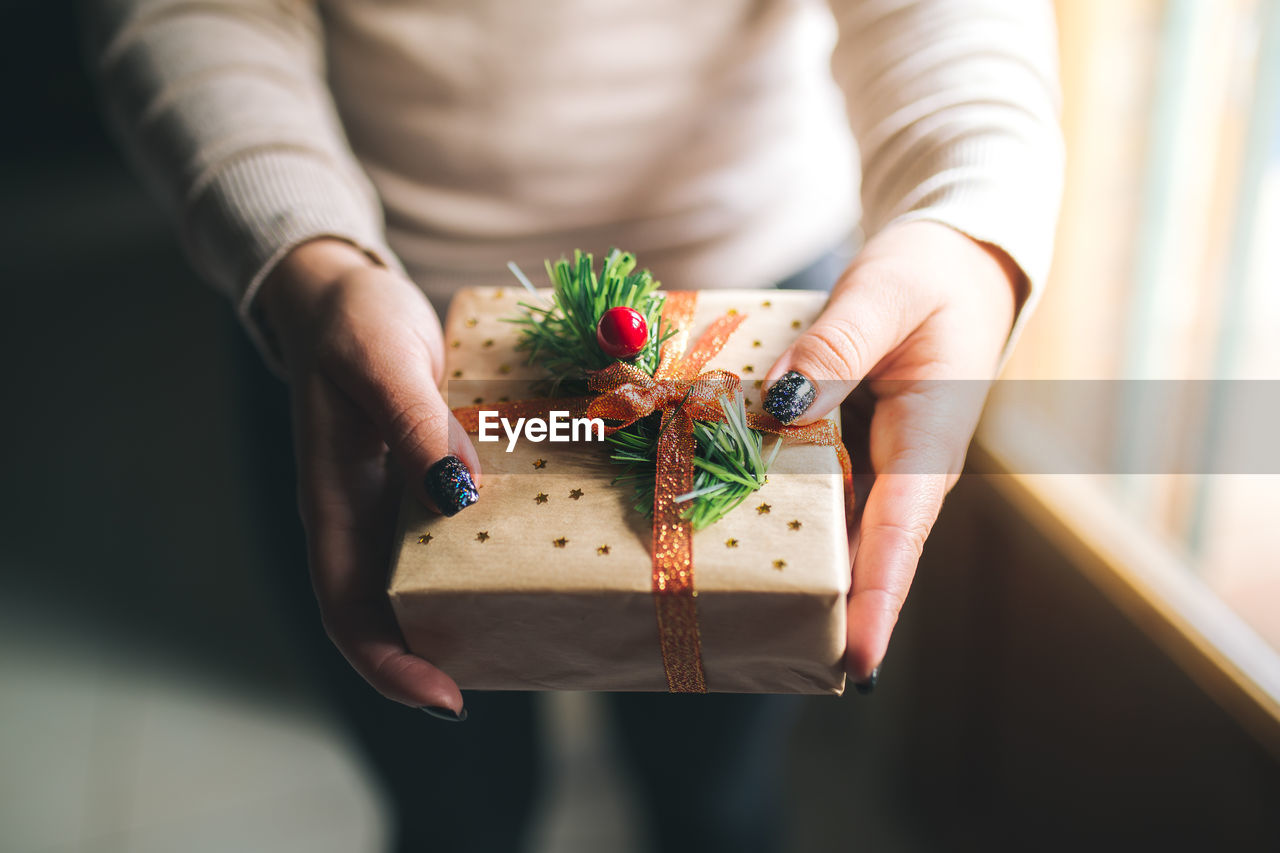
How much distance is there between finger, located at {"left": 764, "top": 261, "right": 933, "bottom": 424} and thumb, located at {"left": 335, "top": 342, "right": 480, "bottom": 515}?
162mm

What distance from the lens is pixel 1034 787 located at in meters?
1.02

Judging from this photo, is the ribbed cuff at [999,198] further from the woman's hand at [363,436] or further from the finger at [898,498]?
the woman's hand at [363,436]

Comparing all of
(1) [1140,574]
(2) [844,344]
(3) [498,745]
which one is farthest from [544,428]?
(1) [1140,574]

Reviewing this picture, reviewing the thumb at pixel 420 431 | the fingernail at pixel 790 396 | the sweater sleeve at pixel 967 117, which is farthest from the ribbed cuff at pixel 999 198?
the thumb at pixel 420 431

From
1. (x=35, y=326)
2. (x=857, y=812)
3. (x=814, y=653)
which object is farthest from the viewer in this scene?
(x=35, y=326)

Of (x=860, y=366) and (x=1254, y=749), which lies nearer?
(x=860, y=366)

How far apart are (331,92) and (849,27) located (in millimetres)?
397

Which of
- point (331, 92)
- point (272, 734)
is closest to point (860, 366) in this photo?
point (331, 92)

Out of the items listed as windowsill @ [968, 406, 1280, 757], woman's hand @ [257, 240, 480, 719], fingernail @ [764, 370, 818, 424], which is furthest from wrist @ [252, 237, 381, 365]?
windowsill @ [968, 406, 1280, 757]

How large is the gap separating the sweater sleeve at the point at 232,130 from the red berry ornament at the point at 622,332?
0.19m

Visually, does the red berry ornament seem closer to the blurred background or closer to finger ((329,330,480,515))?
finger ((329,330,480,515))

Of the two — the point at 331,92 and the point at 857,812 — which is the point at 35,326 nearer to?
the point at 331,92

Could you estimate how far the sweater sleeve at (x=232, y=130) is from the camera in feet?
1.81

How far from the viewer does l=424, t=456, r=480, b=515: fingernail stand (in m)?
0.45
